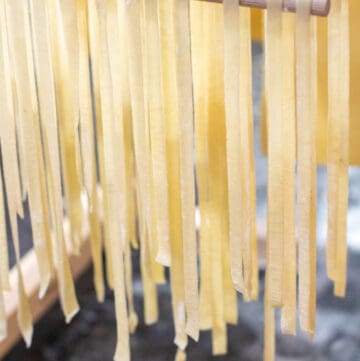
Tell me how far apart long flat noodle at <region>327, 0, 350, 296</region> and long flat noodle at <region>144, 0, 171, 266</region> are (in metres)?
0.16

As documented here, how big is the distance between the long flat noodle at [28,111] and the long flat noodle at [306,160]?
0.27 metres

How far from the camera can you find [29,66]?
2.39 ft

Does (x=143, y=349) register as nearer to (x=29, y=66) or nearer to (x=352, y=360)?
(x=352, y=360)

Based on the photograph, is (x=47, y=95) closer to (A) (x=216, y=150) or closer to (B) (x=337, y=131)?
(A) (x=216, y=150)

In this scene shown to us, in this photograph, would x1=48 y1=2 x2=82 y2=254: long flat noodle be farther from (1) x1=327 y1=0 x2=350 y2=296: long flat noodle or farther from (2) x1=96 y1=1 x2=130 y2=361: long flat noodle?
(1) x1=327 y1=0 x2=350 y2=296: long flat noodle

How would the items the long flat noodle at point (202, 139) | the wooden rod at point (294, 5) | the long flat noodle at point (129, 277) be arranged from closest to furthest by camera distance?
the wooden rod at point (294, 5) < the long flat noodle at point (202, 139) < the long flat noodle at point (129, 277)

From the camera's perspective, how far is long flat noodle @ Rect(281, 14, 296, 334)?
25.4 inches

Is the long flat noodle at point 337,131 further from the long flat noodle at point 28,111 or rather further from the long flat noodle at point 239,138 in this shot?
the long flat noodle at point 28,111

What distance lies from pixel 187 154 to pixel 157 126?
4 cm

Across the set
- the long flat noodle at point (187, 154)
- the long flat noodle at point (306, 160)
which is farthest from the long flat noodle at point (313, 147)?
the long flat noodle at point (187, 154)

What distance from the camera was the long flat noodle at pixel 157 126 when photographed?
65cm

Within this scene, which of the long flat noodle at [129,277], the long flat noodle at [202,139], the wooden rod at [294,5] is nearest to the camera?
the wooden rod at [294,5]

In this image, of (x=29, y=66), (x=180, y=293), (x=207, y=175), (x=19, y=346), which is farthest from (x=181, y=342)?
(x=19, y=346)

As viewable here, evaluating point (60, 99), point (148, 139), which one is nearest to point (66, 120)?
point (60, 99)
